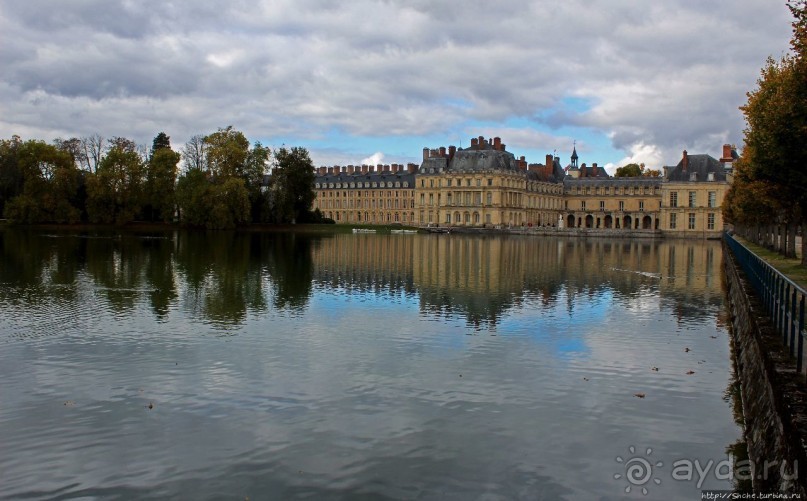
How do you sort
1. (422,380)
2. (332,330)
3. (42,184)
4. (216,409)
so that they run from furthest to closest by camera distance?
(42,184)
(332,330)
(422,380)
(216,409)

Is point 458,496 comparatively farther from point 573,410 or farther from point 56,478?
point 56,478

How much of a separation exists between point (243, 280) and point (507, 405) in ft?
59.4

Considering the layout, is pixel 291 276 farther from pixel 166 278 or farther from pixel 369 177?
pixel 369 177

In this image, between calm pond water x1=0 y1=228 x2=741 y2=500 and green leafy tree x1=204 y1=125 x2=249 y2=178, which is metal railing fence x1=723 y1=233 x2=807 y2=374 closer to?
calm pond water x1=0 y1=228 x2=741 y2=500

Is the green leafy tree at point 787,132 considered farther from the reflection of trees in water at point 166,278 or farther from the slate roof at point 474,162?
the slate roof at point 474,162

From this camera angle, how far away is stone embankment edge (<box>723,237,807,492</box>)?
22.0ft

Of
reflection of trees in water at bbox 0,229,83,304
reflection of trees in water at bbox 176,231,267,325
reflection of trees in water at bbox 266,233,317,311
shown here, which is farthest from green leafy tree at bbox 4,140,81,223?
reflection of trees in water at bbox 176,231,267,325

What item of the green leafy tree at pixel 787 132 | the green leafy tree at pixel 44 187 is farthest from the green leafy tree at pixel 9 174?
the green leafy tree at pixel 787 132

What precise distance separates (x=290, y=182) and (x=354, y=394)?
254 ft

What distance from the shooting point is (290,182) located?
286 ft

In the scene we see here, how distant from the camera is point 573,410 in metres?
11.0

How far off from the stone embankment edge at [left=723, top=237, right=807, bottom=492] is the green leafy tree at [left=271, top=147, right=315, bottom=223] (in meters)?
76.6

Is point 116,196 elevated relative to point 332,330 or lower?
elevated

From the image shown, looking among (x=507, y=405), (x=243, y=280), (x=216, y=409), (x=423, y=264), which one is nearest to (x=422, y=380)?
(x=507, y=405)
